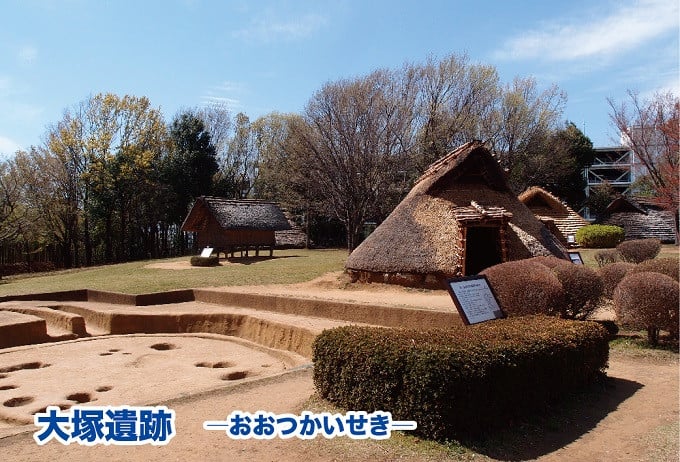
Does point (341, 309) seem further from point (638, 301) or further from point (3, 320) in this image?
point (3, 320)

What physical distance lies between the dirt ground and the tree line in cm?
2077

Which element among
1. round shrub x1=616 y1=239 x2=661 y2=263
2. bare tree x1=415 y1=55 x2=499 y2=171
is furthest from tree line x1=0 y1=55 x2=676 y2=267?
round shrub x1=616 y1=239 x2=661 y2=263

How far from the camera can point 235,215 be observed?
33125mm

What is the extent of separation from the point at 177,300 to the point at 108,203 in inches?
969

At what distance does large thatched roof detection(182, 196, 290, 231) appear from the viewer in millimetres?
32656

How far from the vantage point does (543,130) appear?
139ft

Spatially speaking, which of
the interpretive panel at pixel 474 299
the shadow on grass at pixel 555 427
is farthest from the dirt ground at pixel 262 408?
the interpretive panel at pixel 474 299

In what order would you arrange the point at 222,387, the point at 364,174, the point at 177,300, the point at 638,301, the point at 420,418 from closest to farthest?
1. the point at 420,418
2. the point at 222,387
3. the point at 638,301
4. the point at 177,300
5. the point at 364,174

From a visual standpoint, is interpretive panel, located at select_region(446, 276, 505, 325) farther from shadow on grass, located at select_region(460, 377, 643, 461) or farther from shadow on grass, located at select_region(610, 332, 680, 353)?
shadow on grass, located at select_region(610, 332, 680, 353)

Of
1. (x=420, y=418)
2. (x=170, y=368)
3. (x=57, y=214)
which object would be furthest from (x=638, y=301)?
(x=57, y=214)

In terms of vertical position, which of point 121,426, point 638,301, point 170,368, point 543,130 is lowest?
point 170,368

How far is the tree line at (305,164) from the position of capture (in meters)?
33.1

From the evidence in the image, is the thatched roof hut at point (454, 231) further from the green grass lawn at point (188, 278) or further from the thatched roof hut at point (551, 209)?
the thatched roof hut at point (551, 209)

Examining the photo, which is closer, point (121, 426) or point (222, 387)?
point (121, 426)
